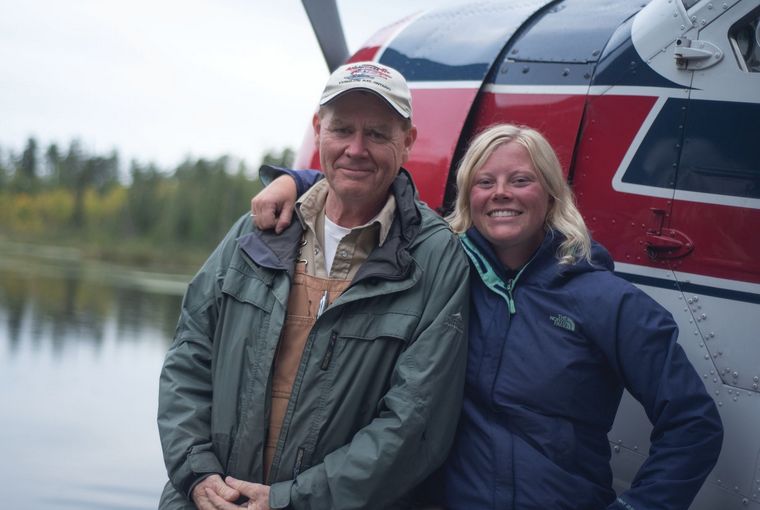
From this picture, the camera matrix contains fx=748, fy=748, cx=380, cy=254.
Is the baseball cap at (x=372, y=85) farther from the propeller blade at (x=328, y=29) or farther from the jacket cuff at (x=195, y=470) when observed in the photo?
the propeller blade at (x=328, y=29)

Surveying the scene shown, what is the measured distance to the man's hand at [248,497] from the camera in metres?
2.31

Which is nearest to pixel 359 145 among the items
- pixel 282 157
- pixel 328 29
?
pixel 328 29

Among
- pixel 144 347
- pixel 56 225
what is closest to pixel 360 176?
pixel 144 347

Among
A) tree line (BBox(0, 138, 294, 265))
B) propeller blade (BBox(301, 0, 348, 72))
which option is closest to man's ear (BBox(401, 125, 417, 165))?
propeller blade (BBox(301, 0, 348, 72))

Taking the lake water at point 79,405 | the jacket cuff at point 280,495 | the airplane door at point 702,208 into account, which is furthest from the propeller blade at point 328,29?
the lake water at point 79,405

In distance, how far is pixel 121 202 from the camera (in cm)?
→ 8362

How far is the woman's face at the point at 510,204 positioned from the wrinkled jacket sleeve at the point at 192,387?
89cm

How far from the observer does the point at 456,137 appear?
3.80 metres

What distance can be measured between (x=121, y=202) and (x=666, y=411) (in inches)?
A: 3423

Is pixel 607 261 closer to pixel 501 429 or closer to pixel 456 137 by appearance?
pixel 501 429

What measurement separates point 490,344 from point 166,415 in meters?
1.10

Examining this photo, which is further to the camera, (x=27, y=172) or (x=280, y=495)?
(x=27, y=172)

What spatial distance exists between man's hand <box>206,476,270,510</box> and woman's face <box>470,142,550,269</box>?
111cm

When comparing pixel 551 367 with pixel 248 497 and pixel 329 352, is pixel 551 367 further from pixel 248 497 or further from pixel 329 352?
pixel 248 497
